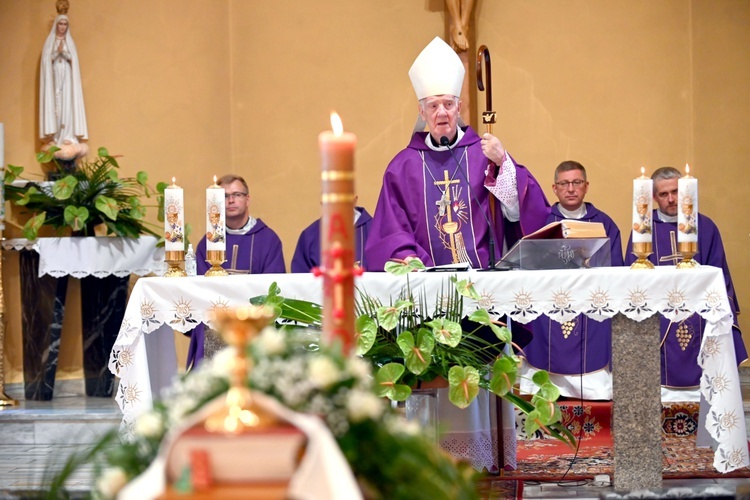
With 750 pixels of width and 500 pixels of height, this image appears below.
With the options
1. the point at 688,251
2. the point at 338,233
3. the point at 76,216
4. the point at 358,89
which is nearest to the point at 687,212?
the point at 688,251

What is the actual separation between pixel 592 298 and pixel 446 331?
2.04 ft

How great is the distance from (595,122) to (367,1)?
2.15m

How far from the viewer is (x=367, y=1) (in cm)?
873

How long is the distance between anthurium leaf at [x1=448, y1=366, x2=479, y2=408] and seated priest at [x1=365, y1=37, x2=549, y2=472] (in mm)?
816

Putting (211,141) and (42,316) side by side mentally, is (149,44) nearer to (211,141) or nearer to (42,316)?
(211,141)

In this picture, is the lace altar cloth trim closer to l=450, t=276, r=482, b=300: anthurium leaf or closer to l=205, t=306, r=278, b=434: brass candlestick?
l=450, t=276, r=482, b=300: anthurium leaf

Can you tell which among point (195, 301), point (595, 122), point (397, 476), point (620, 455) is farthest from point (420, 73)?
point (397, 476)

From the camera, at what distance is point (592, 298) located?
4062 mm

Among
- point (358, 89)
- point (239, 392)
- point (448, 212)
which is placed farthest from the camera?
point (358, 89)

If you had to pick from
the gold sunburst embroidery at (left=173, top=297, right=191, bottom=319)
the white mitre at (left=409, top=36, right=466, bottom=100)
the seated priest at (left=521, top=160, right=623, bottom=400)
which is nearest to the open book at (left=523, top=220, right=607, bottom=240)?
the white mitre at (left=409, top=36, right=466, bottom=100)

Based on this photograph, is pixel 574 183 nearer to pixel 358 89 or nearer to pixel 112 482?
pixel 358 89

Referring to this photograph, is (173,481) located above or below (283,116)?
below

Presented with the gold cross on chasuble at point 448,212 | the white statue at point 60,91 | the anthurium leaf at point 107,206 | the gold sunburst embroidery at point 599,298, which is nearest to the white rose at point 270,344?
the gold sunburst embroidery at point 599,298

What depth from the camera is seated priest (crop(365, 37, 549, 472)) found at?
16.0ft
